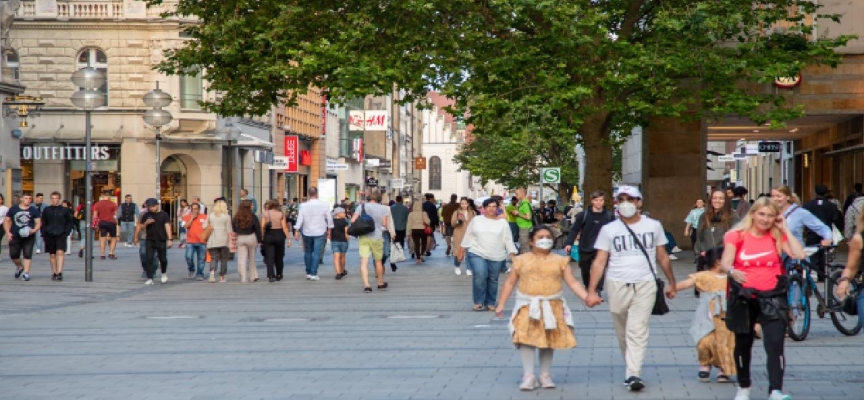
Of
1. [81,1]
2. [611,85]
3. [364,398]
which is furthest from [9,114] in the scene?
[364,398]

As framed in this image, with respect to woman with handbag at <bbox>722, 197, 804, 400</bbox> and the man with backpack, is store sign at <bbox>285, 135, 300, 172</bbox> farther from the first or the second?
woman with handbag at <bbox>722, 197, 804, 400</bbox>

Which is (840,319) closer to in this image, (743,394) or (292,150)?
(743,394)

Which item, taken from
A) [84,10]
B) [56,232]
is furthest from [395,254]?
[84,10]

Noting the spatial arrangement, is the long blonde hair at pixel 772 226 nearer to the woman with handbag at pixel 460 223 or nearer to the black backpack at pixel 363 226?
the black backpack at pixel 363 226

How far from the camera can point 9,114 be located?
40906mm

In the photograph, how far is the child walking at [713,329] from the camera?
35.8 ft

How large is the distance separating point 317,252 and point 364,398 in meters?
16.8

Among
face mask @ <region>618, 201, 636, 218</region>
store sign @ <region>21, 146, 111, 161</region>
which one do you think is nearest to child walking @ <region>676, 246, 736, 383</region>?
face mask @ <region>618, 201, 636, 218</region>

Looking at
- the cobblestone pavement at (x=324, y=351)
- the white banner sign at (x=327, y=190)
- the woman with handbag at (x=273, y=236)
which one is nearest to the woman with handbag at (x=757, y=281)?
the cobblestone pavement at (x=324, y=351)

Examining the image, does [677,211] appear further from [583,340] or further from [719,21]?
[583,340]

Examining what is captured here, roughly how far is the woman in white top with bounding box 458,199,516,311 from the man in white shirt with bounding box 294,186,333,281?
8.20 meters

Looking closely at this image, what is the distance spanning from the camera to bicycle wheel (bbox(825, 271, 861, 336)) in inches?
579

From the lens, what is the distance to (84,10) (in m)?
48.2

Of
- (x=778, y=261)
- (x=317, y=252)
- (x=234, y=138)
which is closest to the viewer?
(x=778, y=261)
